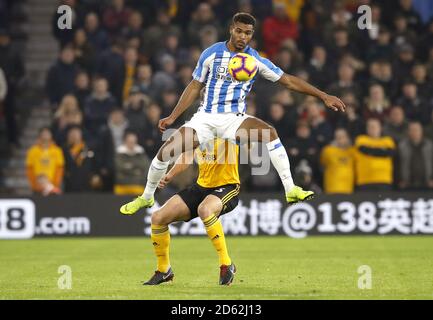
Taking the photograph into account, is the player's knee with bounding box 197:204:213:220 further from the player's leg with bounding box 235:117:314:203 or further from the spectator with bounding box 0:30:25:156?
the spectator with bounding box 0:30:25:156

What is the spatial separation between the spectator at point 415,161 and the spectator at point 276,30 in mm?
3362

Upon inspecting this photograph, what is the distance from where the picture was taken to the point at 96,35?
20359mm

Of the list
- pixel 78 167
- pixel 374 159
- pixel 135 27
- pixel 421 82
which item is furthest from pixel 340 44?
pixel 78 167

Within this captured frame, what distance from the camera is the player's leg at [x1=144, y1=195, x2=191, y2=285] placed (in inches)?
416

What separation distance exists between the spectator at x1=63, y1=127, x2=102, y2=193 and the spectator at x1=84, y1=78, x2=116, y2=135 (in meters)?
0.81

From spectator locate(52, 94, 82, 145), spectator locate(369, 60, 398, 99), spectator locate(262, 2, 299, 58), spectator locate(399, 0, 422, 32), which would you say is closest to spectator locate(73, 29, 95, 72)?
spectator locate(52, 94, 82, 145)

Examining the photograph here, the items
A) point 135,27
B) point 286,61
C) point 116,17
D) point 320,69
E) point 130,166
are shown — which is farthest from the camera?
point 116,17

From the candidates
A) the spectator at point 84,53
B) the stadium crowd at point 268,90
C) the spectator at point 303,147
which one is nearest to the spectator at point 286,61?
the stadium crowd at point 268,90

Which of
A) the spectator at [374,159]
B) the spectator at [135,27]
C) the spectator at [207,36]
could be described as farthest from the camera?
the spectator at [135,27]

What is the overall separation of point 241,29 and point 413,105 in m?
9.30

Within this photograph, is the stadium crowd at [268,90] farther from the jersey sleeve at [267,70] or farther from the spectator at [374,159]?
the jersey sleeve at [267,70]

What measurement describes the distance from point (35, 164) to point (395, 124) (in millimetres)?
6278

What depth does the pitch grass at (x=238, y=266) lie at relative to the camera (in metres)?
9.84

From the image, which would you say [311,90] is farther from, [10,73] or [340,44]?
[10,73]
